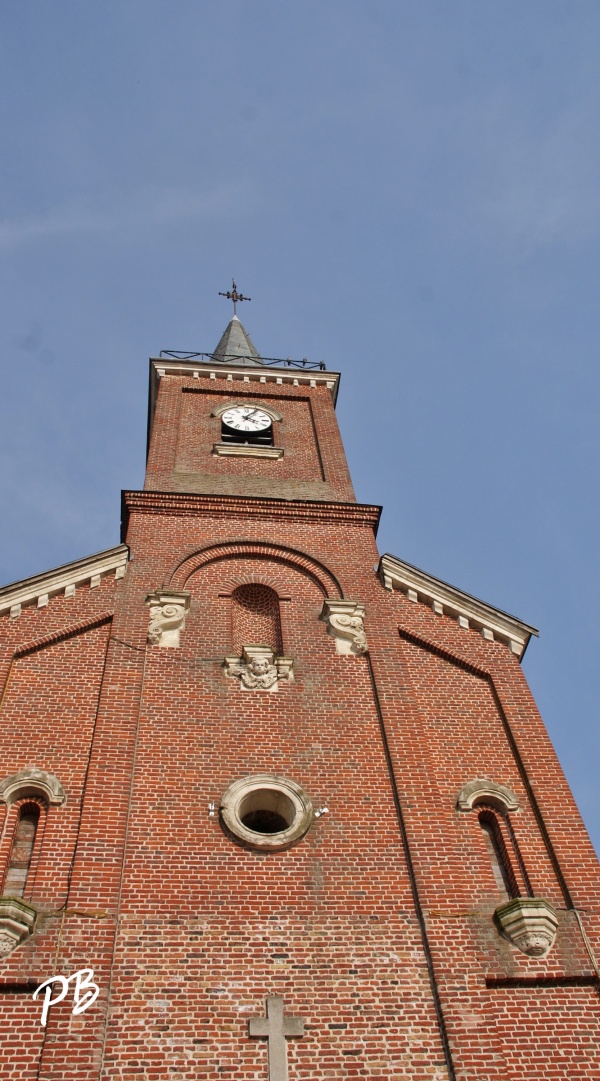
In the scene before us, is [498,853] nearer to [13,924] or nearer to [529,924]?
[529,924]

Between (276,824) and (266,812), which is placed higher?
(266,812)

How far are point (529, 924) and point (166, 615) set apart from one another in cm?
673

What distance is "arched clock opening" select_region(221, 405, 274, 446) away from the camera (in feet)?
69.9

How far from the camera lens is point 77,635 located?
14.0 m

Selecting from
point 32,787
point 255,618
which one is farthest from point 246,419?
point 32,787

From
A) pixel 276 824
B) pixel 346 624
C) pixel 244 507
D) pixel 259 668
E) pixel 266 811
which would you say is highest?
pixel 244 507

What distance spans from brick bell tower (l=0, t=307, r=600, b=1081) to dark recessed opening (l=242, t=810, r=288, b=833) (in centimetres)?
3

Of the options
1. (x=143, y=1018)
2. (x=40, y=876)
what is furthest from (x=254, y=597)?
(x=143, y=1018)

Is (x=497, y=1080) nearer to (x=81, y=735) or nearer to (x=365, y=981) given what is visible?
(x=365, y=981)

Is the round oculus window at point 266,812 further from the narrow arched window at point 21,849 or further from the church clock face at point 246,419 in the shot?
the church clock face at point 246,419

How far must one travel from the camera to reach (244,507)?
1719 cm

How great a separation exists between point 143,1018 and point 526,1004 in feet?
13.5

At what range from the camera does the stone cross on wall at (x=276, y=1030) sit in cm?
924

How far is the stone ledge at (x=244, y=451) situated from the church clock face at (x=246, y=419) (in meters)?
1.15
